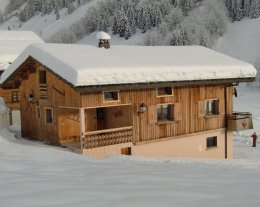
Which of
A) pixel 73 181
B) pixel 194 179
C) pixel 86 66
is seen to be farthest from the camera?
pixel 86 66

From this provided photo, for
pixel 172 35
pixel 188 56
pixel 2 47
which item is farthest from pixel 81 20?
pixel 188 56

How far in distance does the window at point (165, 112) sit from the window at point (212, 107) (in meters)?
2.60

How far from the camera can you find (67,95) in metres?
17.8

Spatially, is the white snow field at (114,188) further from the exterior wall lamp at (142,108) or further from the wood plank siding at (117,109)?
the exterior wall lamp at (142,108)

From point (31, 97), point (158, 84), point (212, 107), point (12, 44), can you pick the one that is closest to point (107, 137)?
point (158, 84)

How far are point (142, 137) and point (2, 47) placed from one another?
18.4 metres

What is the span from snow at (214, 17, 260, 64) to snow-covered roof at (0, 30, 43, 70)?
4782 centimetres

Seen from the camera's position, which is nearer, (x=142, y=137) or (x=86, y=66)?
(x=86, y=66)

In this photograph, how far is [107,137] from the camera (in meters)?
17.8

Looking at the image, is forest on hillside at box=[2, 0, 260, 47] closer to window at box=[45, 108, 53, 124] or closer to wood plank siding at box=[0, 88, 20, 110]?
wood plank siding at box=[0, 88, 20, 110]

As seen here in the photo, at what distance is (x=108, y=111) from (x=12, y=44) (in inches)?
663

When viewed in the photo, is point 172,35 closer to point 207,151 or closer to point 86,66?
point 207,151

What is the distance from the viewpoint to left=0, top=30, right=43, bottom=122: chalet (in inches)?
1132

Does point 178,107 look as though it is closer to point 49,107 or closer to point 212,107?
point 212,107
